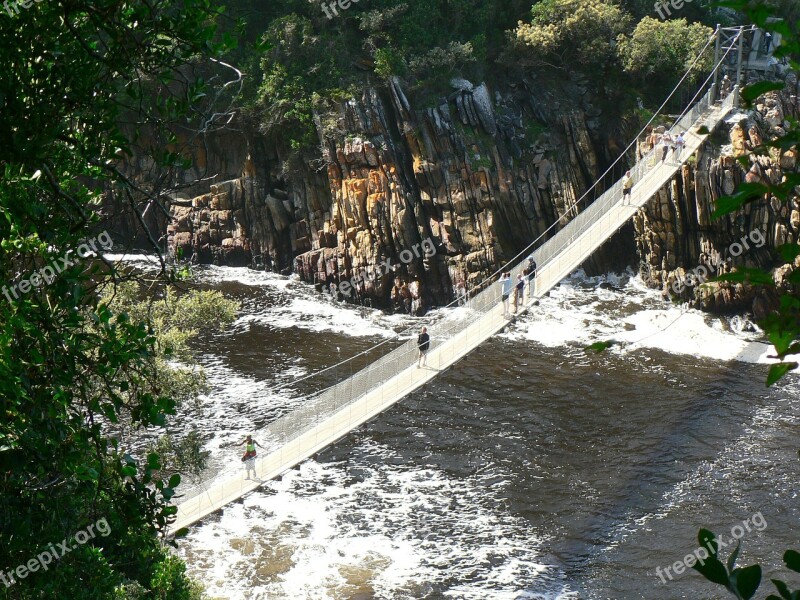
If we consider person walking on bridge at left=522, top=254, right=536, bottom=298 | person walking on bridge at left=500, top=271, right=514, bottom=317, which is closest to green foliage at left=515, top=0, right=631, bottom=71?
person walking on bridge at left=522, top=254, right=536, bottom=298

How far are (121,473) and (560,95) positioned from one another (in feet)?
81.4

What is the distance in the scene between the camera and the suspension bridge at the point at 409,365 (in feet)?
49.4

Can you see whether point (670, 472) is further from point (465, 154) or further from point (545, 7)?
point (545, 7)

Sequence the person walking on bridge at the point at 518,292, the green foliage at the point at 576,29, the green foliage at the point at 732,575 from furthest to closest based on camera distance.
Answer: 1. the green foliage at the point at 576,29
2. the person walking on bridge at the point at 518,292
3. the green foliage at the point at 732,575

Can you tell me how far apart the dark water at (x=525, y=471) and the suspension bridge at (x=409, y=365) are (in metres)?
1.33

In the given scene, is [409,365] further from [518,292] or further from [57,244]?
[57,244]

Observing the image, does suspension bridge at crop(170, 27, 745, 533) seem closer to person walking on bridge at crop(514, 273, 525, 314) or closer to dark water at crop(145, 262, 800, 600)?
person walking on bridge at crop(514, 273, 525, 314)

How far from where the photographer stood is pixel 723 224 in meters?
24.0

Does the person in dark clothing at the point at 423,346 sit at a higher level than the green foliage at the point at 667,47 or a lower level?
lower

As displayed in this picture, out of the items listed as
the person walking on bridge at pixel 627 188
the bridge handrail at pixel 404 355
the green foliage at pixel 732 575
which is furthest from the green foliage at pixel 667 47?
the green foliage at pixel 732 575

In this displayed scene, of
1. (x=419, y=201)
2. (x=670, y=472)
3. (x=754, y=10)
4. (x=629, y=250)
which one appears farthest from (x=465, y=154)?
(x=754, y=10)

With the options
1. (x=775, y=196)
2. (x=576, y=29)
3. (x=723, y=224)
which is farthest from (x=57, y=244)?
(x=576, y=29)

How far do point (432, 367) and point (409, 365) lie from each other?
438mm

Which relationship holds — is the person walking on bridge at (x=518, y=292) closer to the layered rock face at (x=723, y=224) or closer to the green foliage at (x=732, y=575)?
the layered rock face at (x=723, y=224)
